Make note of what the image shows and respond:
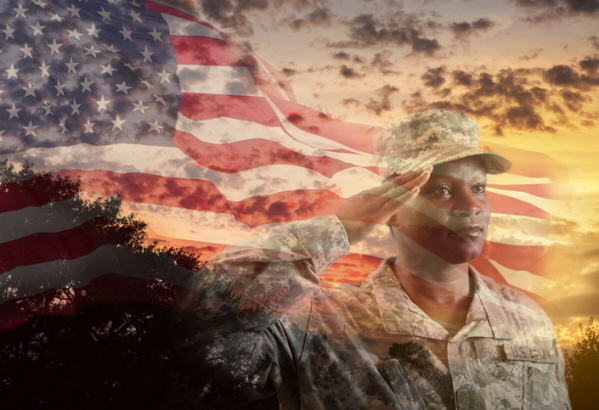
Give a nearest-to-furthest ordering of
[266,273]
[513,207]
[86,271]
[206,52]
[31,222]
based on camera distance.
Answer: [266,273]
[513,207]
[206,52]
[31,222]
[86,271]

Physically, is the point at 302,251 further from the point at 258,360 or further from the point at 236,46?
the point at 236,46

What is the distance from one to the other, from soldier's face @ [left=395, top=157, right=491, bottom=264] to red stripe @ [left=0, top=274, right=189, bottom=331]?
6.72 metres

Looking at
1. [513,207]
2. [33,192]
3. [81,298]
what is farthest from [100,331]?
[513,207]

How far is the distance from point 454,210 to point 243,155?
1.82 metres

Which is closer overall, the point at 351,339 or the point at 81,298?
the point at 351,339

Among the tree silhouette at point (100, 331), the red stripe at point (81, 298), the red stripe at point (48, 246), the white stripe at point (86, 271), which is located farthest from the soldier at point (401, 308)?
the red stripe at point (81, 298)

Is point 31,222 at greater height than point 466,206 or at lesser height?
greater

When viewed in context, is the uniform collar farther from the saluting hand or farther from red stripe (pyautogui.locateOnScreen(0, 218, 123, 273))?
red stripe (pyautogui.locateOnScreen(0, 218, 123, 273))

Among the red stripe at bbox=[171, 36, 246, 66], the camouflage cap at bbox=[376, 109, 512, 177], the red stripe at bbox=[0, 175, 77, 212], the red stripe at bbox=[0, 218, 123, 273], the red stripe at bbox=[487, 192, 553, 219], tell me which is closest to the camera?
the camouflage cap at bbox=[376, 109, 512, 177]

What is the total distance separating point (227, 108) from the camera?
4.09 meters

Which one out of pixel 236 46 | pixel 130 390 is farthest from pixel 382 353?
pixel 130 390

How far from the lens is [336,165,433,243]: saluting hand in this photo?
2549 millimetres

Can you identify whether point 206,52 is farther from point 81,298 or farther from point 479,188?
point 81,298

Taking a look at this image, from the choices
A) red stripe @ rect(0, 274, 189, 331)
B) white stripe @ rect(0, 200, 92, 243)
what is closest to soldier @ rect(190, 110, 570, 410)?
white stripe @ rect(0, 200, 92, 243)
